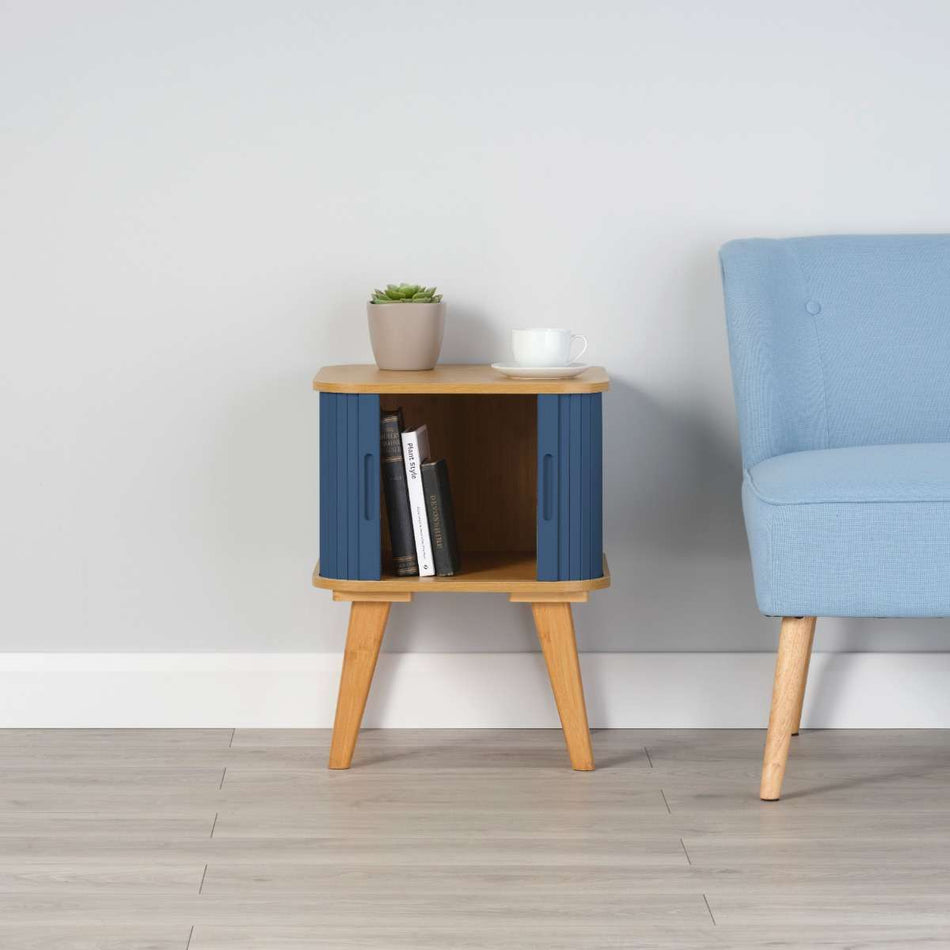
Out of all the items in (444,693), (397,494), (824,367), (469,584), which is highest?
(824,367)

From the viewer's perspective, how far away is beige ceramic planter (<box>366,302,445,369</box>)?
1730 millimetres

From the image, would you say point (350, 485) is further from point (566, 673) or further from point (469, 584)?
point (566, 673)

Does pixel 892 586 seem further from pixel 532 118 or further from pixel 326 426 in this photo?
pixel 532 118

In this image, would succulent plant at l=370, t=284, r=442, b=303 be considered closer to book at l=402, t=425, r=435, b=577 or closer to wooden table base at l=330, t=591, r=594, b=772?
book at l=402, t=425, r=435, b=577

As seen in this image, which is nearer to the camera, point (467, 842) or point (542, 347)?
point (467, 842)

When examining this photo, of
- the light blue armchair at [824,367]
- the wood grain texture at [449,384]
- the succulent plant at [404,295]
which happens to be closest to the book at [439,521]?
the wood grain texture at [449,384]

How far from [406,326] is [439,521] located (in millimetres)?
270

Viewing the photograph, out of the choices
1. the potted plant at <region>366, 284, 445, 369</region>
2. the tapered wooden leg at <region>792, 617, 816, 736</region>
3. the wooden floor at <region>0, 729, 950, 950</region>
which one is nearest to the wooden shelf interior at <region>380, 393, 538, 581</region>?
the potted plant at <region>366, 284, 445, 369</region>

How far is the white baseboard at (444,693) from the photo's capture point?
192 cm

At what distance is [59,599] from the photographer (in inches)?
76.2

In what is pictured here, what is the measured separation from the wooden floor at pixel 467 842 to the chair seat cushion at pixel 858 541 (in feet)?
0.91

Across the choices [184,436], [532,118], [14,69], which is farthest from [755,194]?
[14,69]

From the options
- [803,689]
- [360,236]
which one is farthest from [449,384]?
[803,689]

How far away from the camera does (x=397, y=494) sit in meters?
1.70
